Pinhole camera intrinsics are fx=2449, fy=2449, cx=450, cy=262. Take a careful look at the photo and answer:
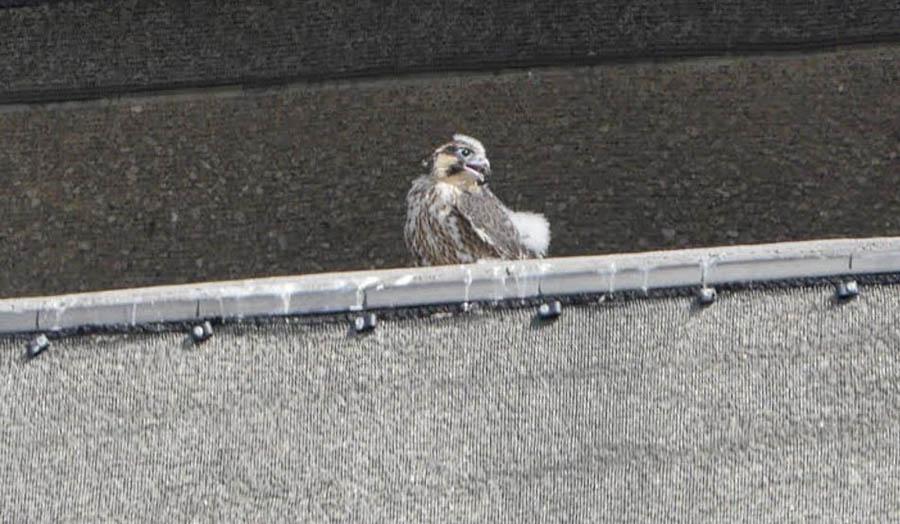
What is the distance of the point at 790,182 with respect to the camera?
859 centimetres

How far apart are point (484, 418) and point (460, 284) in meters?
0.31

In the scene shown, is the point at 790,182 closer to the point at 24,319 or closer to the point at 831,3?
the point at 831,3

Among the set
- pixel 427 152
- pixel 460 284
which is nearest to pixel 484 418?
pixel 460 284

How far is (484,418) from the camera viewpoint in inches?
186

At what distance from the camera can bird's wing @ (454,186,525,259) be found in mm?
7801

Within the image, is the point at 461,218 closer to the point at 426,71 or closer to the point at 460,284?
the point at 426,71

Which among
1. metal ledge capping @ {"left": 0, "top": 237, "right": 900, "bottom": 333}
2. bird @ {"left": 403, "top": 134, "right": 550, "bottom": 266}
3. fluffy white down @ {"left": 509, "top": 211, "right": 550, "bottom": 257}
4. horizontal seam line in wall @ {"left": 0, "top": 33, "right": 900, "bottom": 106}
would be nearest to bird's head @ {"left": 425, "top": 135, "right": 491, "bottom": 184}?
bird @ {"left": 403, "top": 134, "right": 550, "bottom": 266}

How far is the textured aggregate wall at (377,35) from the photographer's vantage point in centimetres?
873

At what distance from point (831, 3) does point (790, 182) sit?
2.21ft

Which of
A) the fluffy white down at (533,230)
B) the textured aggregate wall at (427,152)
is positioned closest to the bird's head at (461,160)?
the fluffy white down at (533,230)

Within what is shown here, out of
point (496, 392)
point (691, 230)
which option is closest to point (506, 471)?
point (496, 392)

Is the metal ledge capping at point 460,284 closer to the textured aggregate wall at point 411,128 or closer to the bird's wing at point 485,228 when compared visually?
the bird's wing at point 485,228

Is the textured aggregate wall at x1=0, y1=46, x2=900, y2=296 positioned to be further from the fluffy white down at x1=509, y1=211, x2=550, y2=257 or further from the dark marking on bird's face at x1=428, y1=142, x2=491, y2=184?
the dark marking on bird's face at x1=428, y1=142, x2=491, y2=184

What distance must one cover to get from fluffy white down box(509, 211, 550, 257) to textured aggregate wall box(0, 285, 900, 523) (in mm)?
3175
